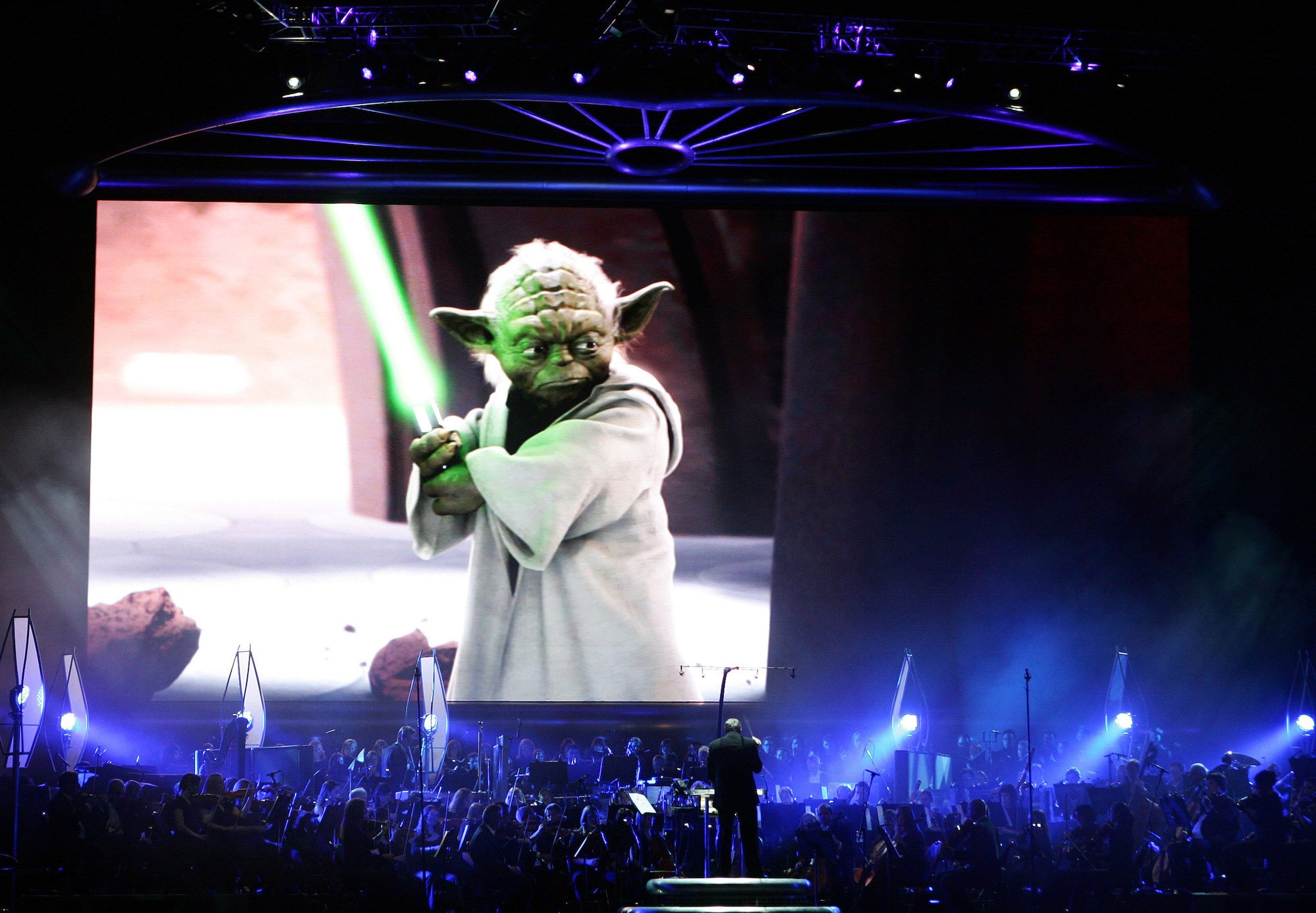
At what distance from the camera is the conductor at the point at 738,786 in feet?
27.3

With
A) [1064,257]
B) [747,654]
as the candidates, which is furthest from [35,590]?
[1064,257]

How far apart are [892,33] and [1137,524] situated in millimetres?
7227

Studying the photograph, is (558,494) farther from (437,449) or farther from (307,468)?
(307,468)

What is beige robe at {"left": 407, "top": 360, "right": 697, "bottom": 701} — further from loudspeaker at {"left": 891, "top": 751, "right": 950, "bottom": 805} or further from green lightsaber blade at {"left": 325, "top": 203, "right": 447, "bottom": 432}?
loudspeaker at {"left": 891, "top": 751, "right": 950, "bottom": 805}

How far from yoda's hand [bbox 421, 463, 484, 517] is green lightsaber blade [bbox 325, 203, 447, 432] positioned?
0.69 m

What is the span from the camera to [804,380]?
15312 millimetres

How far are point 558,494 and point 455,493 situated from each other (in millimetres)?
1288

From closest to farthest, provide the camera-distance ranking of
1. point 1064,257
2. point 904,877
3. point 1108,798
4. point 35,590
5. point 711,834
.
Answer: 1. point 904,877
2. point 711,834
3. point 1108,798
4. point 35,590
5. point 1064,257

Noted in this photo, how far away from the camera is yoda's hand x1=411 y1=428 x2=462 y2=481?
14.9 m

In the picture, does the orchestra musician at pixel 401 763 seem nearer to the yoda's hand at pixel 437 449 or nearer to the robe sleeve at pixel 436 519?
the robe sleeve at pixel 436 519

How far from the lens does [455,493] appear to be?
14.9 m

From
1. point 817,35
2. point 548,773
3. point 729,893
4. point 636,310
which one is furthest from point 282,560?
point 729,893

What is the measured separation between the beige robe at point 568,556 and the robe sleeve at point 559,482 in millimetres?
14

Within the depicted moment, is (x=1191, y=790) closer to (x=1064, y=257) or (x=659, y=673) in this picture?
(x=659, y=673)
